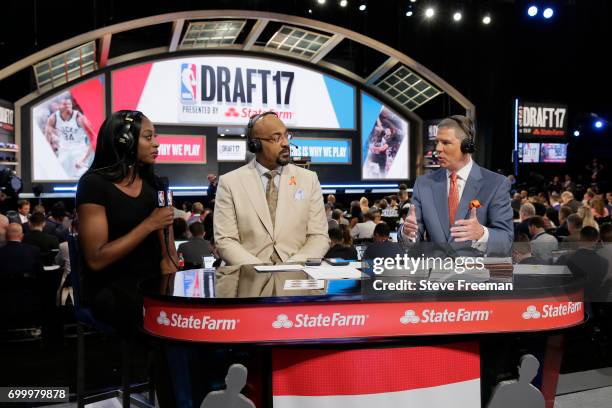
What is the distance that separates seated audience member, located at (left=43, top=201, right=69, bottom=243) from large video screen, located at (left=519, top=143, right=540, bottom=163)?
1323 cm

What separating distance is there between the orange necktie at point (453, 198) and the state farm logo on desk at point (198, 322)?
3.56 ft

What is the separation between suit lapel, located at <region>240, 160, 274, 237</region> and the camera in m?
2.83

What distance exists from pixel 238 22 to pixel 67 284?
11149mm

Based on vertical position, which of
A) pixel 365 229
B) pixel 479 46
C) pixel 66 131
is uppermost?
pixel 479 46

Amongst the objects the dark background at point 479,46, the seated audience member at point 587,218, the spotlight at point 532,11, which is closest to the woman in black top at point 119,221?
the seated audience member at point 587,218

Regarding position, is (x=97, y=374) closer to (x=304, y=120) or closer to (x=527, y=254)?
(x=527, y=254)

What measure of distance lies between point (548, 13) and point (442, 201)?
→ 9.78m

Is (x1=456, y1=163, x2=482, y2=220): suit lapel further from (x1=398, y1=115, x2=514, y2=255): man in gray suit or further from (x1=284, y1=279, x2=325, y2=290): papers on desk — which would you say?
(x1=284, y1=279, x2=325, y2=290): papers on desk

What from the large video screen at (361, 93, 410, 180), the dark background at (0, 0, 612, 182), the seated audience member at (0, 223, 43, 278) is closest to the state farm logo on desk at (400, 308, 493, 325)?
the seated audience member at (0, 223, 43, 278)

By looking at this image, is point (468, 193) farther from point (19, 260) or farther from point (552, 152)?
point (552, 152)

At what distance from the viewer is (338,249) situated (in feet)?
16.9

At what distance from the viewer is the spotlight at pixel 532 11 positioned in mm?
11047

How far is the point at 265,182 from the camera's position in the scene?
2.92m

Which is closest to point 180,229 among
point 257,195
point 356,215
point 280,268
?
point 356,215
